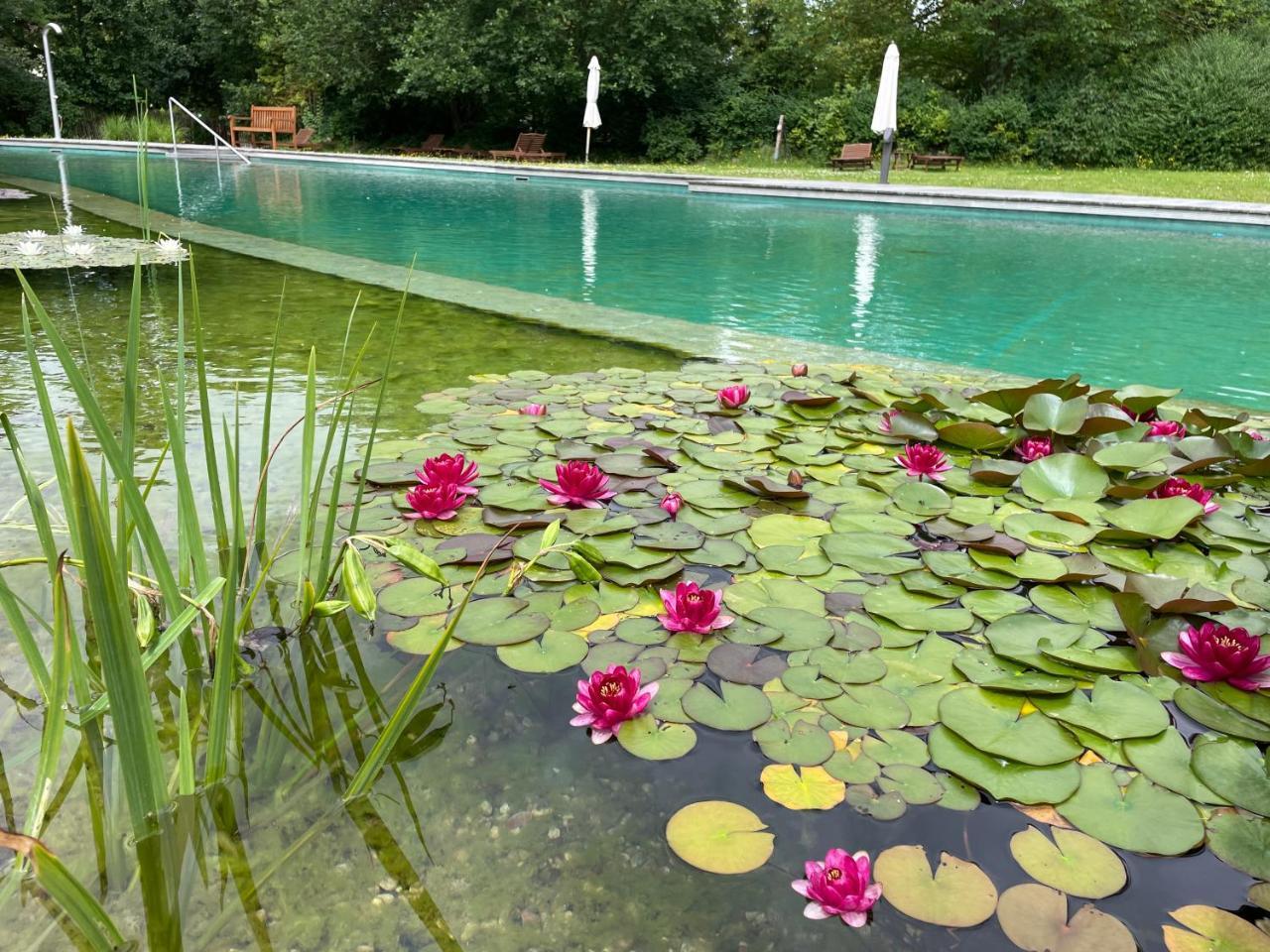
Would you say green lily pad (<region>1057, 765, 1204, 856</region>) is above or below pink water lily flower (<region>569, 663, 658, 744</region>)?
below

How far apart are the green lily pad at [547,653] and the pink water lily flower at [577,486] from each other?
19.5 inches

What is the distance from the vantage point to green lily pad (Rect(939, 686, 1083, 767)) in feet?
4.08

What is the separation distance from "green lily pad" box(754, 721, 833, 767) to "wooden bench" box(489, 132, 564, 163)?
17.1 meters

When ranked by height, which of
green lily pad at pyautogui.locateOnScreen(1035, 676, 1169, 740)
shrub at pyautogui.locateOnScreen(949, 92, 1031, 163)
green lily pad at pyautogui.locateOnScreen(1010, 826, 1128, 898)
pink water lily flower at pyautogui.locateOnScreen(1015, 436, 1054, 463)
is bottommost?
green lily pad at pyautogui.locateOnScreen(1010, 826, 1128, 898)

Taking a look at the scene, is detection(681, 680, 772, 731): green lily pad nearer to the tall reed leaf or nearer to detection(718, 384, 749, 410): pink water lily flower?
the tall reed leaf

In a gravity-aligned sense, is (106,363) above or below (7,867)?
above

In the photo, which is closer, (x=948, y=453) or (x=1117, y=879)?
(x=1117, y=879)

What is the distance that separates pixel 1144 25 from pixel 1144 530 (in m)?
20.3

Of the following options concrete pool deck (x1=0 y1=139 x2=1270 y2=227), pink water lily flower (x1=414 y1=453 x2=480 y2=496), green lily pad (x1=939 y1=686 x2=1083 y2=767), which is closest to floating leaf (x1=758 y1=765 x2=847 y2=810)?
green lily pad (x1=939 y1=686 x2=1083 y2=767)

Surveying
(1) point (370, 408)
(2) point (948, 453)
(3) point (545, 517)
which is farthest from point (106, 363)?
(2) point (948, 453)

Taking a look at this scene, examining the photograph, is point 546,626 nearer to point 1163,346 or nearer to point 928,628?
point 928,628

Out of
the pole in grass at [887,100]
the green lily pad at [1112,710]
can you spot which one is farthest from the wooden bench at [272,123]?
the green lily pad at [1112,710]

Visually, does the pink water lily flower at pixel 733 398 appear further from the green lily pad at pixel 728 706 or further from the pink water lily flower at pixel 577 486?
the green lily pad at pixel 728 706

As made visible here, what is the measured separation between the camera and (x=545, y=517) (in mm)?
1906
